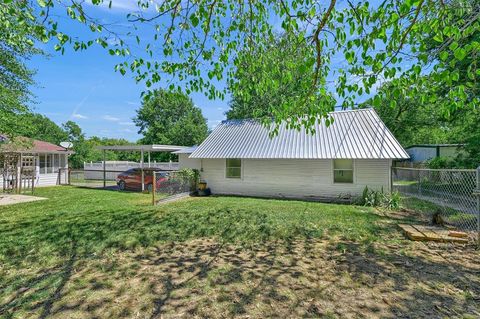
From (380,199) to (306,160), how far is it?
3.66 meters

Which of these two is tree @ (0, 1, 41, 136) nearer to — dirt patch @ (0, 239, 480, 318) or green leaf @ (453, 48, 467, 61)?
dirt patch @ (0, 239, 480, 318)

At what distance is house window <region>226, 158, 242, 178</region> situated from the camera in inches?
583

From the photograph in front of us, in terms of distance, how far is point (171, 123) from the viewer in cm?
4453

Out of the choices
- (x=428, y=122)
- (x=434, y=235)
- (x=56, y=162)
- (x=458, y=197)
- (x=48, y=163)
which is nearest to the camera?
Answer: (x=434, y=235)

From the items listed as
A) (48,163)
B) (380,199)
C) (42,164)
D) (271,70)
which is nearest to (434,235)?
(271,70)

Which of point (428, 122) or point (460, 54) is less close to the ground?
point (428, 122)

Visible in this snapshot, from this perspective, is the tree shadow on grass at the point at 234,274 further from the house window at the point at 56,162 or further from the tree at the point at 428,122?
the house window at the point at 56,162

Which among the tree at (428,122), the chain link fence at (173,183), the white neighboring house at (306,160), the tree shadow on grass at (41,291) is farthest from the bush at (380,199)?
the tree shadow on grass at (41,291)

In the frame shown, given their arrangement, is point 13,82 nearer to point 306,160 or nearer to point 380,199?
point 306,160

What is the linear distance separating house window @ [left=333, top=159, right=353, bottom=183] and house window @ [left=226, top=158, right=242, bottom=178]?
4.87m

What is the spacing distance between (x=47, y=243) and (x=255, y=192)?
32.3 feet

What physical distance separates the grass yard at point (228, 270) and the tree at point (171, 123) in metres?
31.2

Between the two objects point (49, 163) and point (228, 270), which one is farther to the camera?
point (49, 163)

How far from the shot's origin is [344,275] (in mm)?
4109
